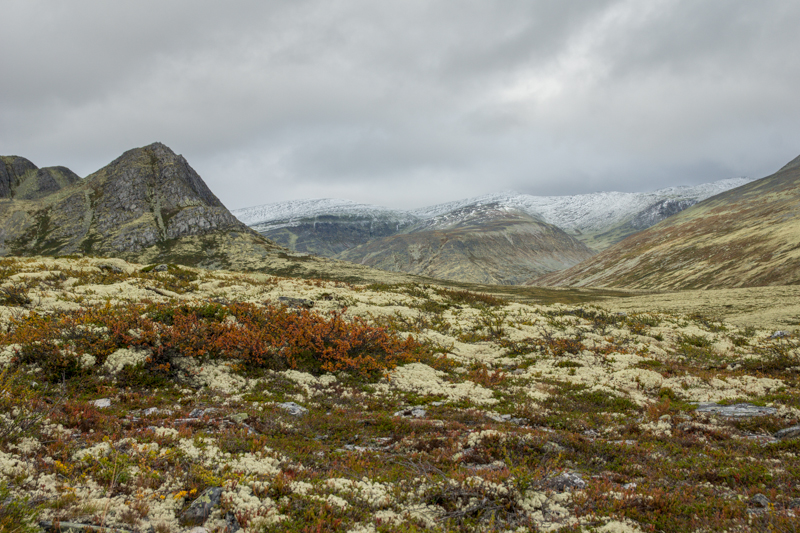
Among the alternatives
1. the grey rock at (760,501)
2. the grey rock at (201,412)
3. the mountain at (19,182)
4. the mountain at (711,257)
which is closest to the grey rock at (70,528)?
the grey rock at (201,412)

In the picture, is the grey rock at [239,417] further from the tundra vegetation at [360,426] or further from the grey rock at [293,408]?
the grey rock at [293,408]

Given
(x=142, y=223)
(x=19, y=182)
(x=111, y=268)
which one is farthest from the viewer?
(x=19, y=182)

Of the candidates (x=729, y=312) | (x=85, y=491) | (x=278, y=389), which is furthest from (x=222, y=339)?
(x=729, y=312)

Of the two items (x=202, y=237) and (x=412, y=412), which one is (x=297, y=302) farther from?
(x=202, y=237)

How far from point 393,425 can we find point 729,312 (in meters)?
45.9

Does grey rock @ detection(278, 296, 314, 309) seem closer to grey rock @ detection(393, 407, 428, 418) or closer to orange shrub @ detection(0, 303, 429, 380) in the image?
orange shrub @ detection(0, 303, 429, 380)

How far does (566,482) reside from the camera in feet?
25.4

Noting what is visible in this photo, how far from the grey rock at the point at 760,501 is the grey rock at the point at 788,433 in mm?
4552

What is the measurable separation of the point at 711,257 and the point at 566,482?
158m

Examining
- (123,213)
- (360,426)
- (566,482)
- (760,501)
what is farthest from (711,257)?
(123,213)

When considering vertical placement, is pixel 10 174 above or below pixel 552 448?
above

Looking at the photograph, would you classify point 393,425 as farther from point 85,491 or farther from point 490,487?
point 85,491

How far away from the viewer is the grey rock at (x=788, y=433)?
32.4 ft

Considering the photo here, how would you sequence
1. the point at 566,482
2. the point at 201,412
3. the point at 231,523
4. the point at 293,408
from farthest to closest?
1. the point at 293,408
2. the point at 201,412
3. the point at 566,482
4. the point at 231,523
